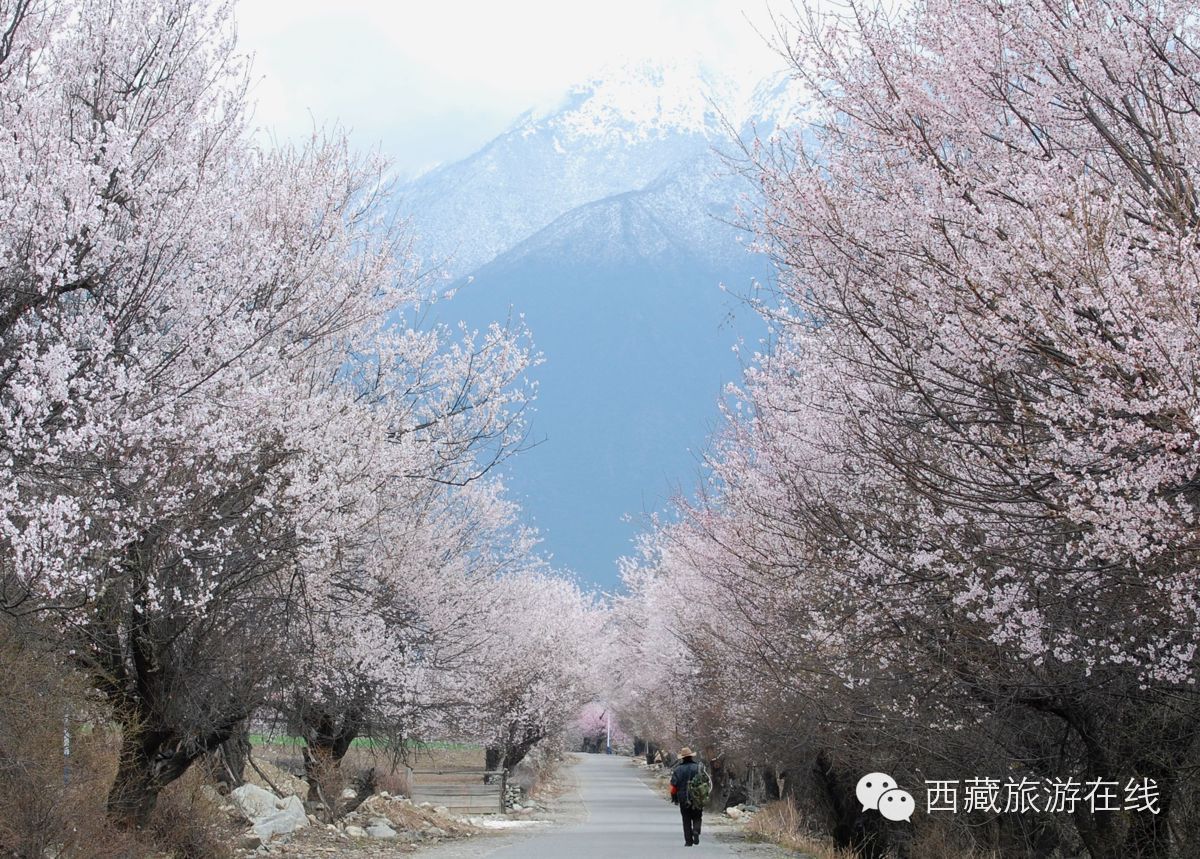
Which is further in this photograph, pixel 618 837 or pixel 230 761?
pixel 618 837

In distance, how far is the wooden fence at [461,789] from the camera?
109ft

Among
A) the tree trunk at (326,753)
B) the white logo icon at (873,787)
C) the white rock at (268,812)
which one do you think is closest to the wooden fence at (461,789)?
the tree trunk at (326,753)

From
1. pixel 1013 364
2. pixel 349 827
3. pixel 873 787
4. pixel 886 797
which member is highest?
pixel 1013 364

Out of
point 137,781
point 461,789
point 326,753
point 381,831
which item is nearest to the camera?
point 137,781

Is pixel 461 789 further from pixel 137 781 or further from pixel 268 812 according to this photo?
pixel 137 781

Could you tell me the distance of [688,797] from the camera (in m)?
20.6

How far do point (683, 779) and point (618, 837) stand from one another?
3536 millimetres

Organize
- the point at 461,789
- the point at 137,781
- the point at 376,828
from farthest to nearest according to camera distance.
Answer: the point at 461,789, the point at 376,828, the point at 137,781

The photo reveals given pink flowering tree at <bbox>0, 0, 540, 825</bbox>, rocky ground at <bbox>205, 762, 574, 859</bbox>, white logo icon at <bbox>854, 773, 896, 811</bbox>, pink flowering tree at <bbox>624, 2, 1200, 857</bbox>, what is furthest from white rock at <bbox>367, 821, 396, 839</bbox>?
pink flowering tree at <bbox>624, 2, 1200, 857</bbox>

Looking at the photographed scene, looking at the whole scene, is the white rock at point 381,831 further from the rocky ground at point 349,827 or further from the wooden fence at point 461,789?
the wooden fence at point 461,789

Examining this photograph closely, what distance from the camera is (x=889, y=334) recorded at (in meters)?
8.81

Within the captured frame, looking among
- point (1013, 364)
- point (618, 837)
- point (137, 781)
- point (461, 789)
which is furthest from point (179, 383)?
point (461, 789)

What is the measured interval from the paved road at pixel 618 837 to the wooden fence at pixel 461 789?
9.27 feet

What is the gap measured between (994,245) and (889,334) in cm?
154
